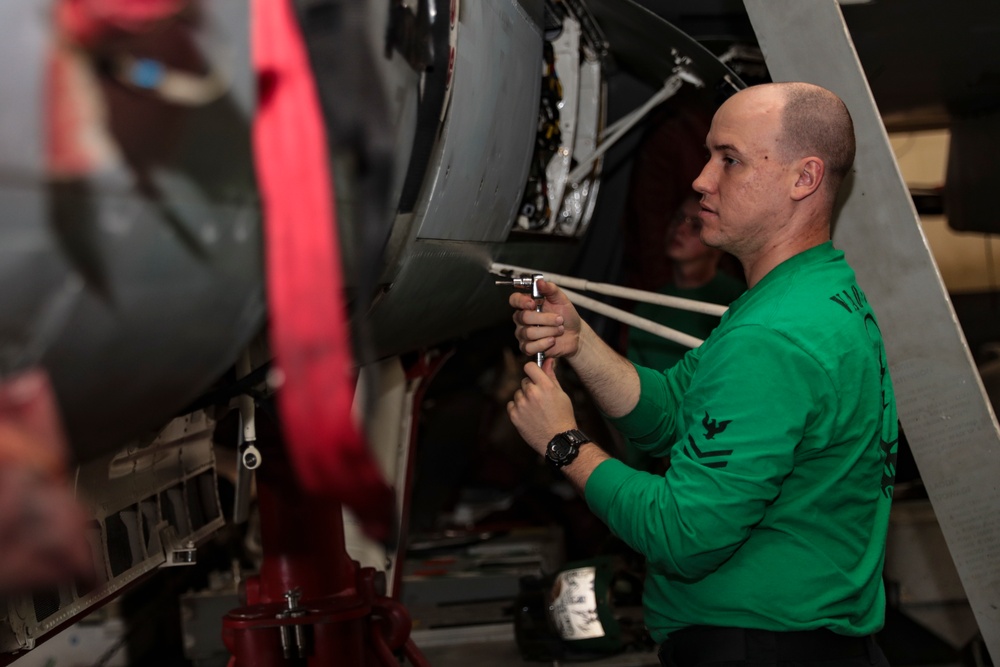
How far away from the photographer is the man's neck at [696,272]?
388 cm

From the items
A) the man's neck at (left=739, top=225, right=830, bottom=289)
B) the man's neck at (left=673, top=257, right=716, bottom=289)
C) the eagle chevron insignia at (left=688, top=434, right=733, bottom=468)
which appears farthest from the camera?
the man's neck at (left=673, top=257, right=716, bottom=289)

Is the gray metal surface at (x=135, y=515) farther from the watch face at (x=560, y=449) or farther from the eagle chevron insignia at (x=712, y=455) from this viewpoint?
the eagle chevron insignia at (x=712, y=455)

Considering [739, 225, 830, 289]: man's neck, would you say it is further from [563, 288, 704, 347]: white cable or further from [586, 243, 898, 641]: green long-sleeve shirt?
[563, 288, 704, 347]: white cable

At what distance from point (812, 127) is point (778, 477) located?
614 millimetres

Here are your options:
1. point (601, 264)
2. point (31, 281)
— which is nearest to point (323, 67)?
point (31, 281)

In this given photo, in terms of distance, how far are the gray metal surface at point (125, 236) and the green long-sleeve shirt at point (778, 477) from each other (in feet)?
2.49

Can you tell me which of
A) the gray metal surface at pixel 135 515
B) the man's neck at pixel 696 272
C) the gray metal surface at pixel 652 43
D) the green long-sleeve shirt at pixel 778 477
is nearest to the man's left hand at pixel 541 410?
the green long-sleeve shirt at pixel 778 477

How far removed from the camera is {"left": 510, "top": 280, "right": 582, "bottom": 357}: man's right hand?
180cm

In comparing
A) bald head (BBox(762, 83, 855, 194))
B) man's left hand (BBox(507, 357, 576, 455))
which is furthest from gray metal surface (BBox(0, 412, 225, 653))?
bald head (BBox(762, 83, 855, 194))

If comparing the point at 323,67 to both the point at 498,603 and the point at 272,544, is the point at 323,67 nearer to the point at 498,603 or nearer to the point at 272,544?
the point at 272,544

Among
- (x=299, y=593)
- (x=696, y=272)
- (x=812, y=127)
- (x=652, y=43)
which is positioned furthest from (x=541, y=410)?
(x=696, y=272)

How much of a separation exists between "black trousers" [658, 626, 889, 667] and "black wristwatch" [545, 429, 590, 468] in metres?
0.37

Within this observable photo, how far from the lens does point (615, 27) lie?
3.24 m

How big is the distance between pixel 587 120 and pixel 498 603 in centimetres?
227
